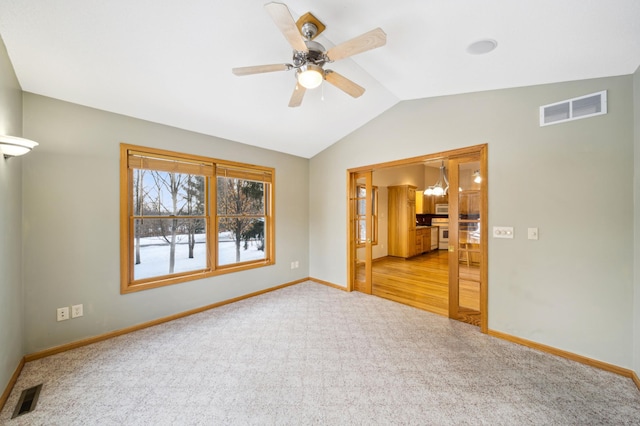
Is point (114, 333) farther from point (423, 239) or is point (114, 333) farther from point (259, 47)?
point (423, 239)

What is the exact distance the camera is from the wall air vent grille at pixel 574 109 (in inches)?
87.0

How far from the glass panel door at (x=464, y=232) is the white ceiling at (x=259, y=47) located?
1.01 metres

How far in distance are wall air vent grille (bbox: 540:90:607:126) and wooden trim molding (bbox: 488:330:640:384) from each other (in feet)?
7.61

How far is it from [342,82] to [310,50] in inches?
16.6

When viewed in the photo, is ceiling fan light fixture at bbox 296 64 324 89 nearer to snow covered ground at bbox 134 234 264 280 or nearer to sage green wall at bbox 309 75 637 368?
sage green wall at bbox 309 75 637 368

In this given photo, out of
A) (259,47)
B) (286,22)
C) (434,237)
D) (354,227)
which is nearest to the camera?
(286,22)

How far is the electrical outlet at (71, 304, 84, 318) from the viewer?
2.50 m

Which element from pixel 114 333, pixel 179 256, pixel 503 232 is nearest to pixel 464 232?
pixel 503 232

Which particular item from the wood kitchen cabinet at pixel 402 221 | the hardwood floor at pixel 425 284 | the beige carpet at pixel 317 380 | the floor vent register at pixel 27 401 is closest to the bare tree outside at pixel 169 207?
the beige carpet at pixel 317 380

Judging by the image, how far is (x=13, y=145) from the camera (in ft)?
5.73

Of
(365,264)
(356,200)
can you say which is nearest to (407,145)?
(356,200)

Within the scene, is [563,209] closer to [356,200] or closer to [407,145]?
[407,145]

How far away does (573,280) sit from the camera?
2.33 m

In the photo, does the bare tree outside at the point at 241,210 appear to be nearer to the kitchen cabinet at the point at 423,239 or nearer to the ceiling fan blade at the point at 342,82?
the ceiling fan blade at the point at 342,82
